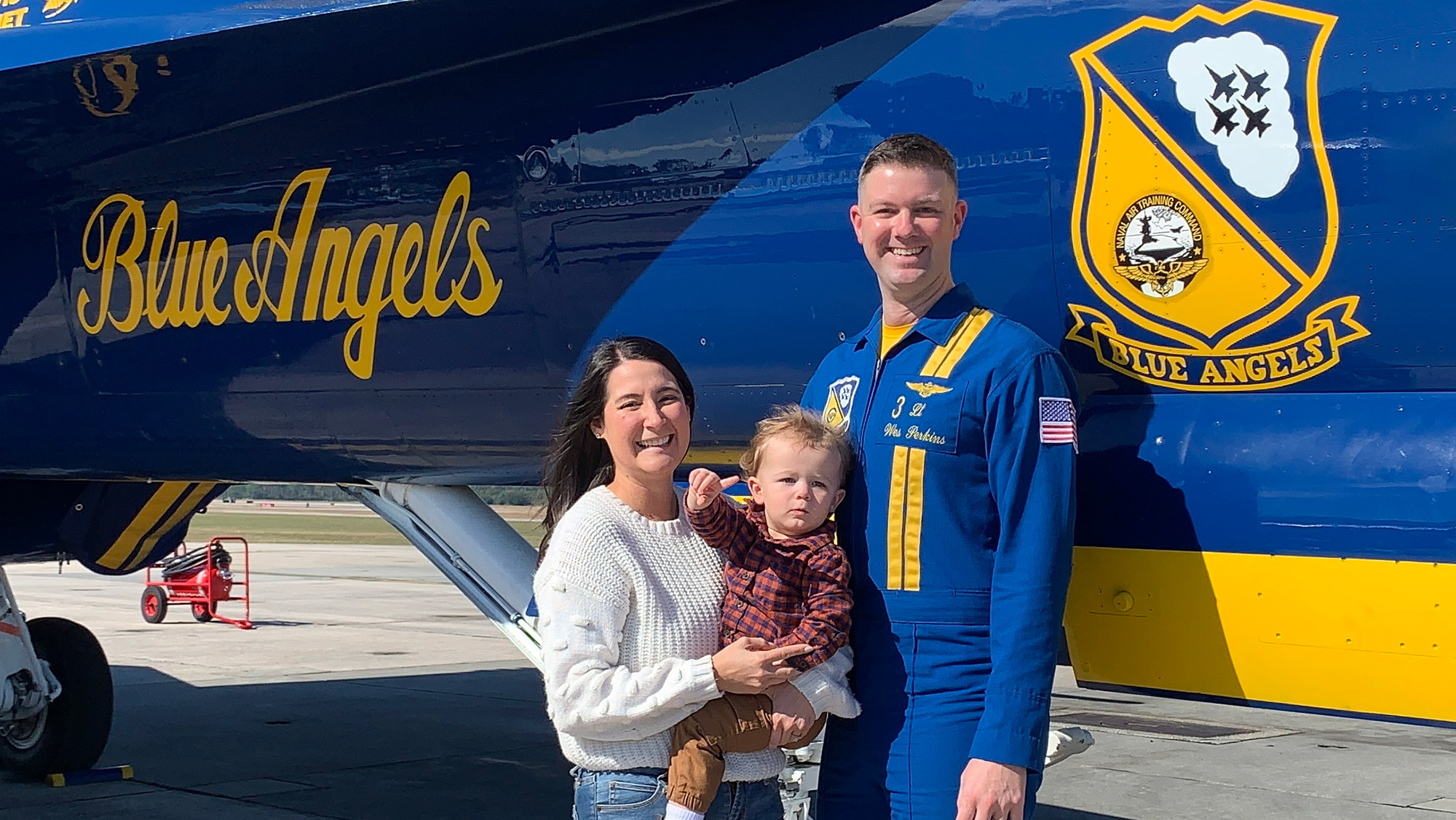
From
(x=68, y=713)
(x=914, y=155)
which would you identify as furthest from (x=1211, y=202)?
(x=68, y=713)

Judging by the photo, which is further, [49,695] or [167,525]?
[167,525]

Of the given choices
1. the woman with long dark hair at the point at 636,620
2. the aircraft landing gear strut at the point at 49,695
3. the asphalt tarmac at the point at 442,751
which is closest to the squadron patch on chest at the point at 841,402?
the woman with long dark hair at the point at 636,620

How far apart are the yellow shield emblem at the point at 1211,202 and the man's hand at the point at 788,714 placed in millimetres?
1522

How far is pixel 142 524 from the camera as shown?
9.30 meters

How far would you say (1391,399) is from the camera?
11.9 ft

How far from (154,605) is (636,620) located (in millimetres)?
18239

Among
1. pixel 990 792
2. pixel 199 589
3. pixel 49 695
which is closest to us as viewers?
pixel 990 792

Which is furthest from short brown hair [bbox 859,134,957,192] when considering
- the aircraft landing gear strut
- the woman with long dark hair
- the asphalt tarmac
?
the aircraft landing gear strut

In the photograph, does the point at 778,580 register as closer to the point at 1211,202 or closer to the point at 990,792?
the point at 990,792

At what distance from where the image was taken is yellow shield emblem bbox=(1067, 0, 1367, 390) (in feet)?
12.0

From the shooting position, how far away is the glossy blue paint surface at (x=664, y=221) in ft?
11.8

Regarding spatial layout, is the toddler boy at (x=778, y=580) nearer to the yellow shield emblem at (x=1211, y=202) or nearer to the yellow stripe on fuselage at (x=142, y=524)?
the yellow shield emblem at (x=1211, y=202)

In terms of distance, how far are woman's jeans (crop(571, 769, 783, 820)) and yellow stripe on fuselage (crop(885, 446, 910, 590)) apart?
0.48m

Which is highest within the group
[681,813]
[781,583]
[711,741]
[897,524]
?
[897,524]
